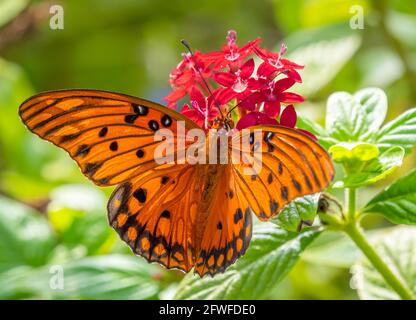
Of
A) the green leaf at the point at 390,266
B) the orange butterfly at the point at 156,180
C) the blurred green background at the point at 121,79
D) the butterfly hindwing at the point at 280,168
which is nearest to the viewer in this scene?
the butterfly hindwing at the point at 280,168

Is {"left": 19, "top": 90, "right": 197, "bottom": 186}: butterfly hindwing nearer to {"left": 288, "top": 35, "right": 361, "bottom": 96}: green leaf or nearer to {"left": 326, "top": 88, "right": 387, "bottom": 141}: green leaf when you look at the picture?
{"left": 326, "top": 88, "right": 387, "bottom": 141}: green leaf

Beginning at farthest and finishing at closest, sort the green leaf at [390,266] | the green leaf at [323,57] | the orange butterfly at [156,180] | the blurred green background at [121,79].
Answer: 1. the green leaf at [323,57]
2. the blurred green background at [121,79]
3. the green leaf at [390,266]
4. the orange butterfly at [156,180]

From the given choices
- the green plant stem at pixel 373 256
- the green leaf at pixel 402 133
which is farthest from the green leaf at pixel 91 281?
the green leaf at pixel 402 133

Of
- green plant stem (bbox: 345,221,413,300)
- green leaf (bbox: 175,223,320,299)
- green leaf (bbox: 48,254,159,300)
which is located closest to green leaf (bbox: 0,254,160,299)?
green leaf (bbox: 48,254,159,300)

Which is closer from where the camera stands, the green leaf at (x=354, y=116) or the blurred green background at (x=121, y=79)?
the green leaf at (x=354, y=116)

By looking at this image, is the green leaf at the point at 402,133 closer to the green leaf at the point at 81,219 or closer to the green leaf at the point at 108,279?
the green leaf at the point at 108,279
